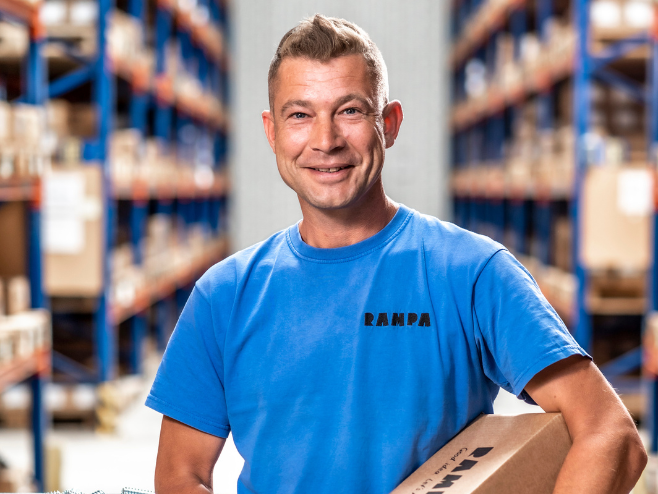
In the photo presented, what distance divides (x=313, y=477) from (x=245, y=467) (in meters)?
0.18

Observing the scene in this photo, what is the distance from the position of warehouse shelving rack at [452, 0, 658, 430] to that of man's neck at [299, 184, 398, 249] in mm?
3812

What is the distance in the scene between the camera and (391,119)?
1.78 m

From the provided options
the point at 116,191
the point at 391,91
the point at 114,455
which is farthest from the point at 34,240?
the point at 391,91

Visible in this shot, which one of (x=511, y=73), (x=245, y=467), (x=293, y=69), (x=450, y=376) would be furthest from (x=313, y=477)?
(x=511, y=73)

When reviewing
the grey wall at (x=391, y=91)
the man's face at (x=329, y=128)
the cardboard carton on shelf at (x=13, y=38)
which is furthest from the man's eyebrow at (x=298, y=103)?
the grey wall at (x=391, y=91)

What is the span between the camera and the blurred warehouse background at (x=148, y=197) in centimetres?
461

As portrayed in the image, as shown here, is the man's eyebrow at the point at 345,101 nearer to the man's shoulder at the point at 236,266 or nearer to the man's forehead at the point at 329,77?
the man's forehead at the point at 329,77

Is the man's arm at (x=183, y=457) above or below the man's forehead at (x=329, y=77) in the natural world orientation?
below

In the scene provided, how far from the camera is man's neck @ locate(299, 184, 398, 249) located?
1.73 m

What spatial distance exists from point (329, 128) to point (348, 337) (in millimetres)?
428

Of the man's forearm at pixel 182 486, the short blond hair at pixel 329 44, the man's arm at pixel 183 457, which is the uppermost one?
the short blond hair at pixel 329 44

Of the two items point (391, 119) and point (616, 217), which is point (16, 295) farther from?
point (616, 217)

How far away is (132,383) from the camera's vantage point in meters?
7.04

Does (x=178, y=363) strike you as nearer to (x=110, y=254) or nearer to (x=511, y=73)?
(x=110, y=254)
